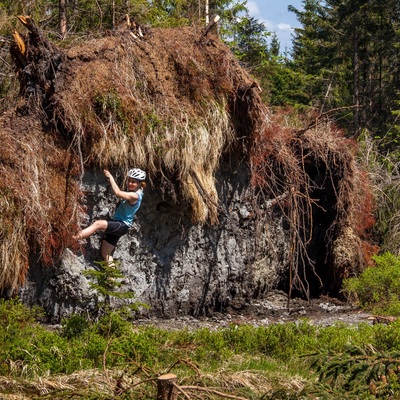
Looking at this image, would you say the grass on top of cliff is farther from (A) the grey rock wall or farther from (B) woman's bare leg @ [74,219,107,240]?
(B) woman's bare leg @ [74,219,107,240]

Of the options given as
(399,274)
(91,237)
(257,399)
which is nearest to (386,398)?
(257,399)

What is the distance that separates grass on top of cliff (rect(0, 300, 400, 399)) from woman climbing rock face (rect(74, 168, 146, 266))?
1237mm

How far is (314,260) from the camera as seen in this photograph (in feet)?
46.4

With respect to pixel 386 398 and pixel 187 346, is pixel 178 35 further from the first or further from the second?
pixel 386 398

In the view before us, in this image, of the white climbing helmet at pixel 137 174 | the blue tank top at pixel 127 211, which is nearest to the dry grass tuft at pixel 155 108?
the white climbing helmet at pixel 137 174

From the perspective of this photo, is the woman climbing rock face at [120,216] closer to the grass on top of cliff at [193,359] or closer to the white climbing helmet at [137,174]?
the white climbing helmet at [137,174]

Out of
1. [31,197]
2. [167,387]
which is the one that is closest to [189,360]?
[167,387]

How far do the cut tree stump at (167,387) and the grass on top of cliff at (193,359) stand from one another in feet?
0.23

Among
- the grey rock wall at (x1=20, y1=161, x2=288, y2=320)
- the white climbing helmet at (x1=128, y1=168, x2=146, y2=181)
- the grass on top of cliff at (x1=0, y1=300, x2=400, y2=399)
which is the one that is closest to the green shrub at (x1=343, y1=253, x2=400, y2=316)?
the grey rock wall at (x1=20, y1=161, x2=288, y2=320)

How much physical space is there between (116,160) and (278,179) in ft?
12.7

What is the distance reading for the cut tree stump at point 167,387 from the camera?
3740 millimetres

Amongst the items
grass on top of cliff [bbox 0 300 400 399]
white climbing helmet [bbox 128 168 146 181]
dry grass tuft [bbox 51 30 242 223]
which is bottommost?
grass on top of cliff [bbox 0 300 400 399]

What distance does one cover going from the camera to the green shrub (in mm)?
12258

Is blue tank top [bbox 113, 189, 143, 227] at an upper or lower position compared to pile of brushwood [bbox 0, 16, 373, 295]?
lower
